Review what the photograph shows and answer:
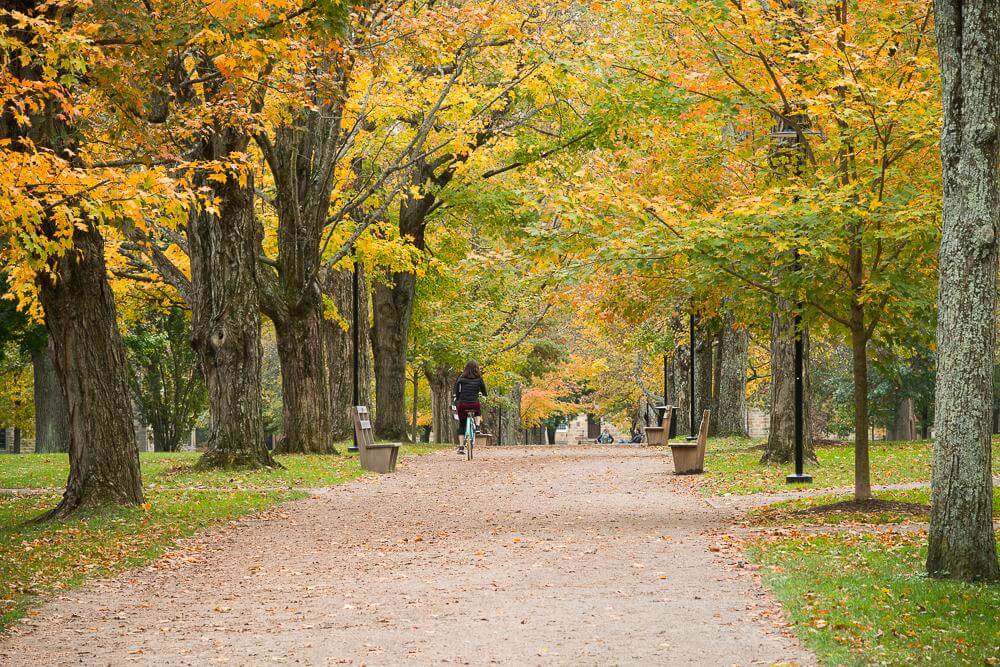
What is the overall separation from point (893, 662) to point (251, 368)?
14778 millimetres

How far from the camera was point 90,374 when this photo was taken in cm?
1359

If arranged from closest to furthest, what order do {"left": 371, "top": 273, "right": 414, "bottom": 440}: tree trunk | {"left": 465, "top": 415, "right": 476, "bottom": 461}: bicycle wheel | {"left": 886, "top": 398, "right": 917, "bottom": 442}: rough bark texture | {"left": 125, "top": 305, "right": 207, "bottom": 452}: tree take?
{"left": 465, "top": 415, "right": 476, "bottom": 461}: bicycle wheel
{"left": 371, "top": 273, "right": 414, "bottom": 440}: tree trunk
{"left": 125, "top": 305, "right": 207, "bottom": 452}: tree
{"left": 886, "top": 398, "right": 917, "bottom": 442}: rough bark texture

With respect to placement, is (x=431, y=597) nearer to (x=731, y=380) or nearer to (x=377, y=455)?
(x=377, y=455)

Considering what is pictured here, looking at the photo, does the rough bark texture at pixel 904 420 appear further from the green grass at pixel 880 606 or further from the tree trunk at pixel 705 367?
the green grass at pixel 880 606

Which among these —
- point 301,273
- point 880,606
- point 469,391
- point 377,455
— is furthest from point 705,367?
point 880,606

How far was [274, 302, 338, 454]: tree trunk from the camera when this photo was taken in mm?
24656

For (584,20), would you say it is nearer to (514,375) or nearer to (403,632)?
(403,632)

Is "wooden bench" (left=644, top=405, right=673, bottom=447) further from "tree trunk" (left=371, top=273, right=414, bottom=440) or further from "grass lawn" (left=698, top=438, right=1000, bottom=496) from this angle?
"tree trunk" (left=371, top=273, right=414, bottom=440)

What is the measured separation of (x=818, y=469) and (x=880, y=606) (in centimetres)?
1293

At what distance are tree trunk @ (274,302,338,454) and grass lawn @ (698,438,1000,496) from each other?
8.19 metres

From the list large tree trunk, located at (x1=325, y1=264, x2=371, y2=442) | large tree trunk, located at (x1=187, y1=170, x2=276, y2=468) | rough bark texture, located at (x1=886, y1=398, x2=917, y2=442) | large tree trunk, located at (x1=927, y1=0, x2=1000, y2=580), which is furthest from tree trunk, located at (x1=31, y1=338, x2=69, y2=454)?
large tree trunk, located at (x1=927, y1=0, x2=1000, y2=580)

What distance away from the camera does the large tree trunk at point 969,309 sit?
8.51 meters

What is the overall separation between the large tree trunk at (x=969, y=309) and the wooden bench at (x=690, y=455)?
38.6 feet

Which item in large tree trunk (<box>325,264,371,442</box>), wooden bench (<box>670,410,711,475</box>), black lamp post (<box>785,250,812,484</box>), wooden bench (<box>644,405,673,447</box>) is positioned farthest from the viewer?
large tree trunk (<box>325,264,371,442</box>)
